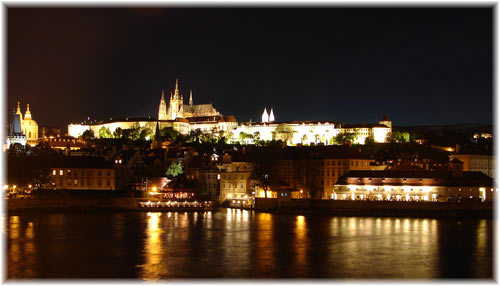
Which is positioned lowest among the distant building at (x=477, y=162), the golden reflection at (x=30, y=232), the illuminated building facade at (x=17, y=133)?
the golden reflection at (x=30, y=232)

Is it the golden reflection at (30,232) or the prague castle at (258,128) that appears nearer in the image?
the golden reflection at (30,232)

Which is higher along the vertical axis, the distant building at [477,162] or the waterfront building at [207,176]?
the distant building at [477,162]

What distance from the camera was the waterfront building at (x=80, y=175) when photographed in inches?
1236

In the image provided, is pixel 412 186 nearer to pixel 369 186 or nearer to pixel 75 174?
pixel 369 186

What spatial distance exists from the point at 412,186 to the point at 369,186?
181 cm

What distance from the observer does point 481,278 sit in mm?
15008

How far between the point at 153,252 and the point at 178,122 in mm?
63565

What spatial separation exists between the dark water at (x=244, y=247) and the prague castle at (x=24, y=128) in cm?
4635

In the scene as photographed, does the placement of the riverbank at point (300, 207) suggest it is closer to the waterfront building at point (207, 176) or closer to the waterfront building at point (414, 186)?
the waterfront building at point (414, 186)

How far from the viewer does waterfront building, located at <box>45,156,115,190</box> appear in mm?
31402

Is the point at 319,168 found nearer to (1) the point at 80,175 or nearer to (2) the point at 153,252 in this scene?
(1) the point at 80,175

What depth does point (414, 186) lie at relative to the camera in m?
28.6

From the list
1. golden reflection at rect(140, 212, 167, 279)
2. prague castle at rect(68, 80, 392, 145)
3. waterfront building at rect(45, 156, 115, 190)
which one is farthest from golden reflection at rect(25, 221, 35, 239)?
Result: prague castle at rect(68, 80, 392, 145)

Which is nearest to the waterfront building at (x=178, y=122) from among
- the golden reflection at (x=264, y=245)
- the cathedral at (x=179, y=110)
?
the cathedral at (x=179, y=110)
